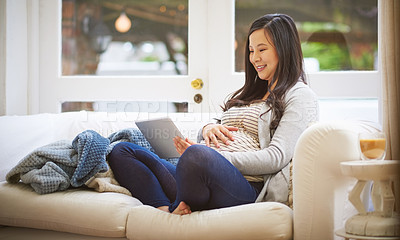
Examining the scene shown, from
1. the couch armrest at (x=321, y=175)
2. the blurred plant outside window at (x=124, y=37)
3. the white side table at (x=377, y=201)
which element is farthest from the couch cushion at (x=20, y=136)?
the white side table at (x=377, y=201)

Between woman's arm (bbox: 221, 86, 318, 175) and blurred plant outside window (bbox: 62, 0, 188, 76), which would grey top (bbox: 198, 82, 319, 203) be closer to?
woman's arm (bbox: 221, 86, 318, 175)

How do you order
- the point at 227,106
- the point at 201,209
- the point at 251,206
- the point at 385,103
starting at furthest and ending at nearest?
the point at 227,106
the point at 385,103
the point at 201,209
the point at 251,206

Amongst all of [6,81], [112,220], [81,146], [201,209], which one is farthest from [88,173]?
[6,81]

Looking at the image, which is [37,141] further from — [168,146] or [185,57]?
[185,57]

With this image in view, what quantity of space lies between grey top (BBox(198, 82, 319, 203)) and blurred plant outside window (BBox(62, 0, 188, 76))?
1.32 metres

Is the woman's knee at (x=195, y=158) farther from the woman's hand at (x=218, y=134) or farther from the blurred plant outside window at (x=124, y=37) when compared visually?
the blurred plant outside window at (x=124, y=37)

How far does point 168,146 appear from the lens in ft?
6.68

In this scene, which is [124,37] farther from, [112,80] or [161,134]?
[161,134]

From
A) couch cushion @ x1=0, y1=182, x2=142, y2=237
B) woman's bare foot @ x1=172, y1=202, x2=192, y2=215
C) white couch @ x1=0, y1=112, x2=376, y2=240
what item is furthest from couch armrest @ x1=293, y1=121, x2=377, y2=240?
couch cushion @ x1=0, y1=182, x2=142, y2=237

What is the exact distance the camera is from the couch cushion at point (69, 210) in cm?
172

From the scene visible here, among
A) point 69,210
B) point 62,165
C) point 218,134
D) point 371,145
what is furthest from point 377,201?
point 62,165

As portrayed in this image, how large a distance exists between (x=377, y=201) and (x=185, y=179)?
0.59 meters

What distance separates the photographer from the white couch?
57.9 inches

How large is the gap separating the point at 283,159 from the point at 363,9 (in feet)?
4.79
